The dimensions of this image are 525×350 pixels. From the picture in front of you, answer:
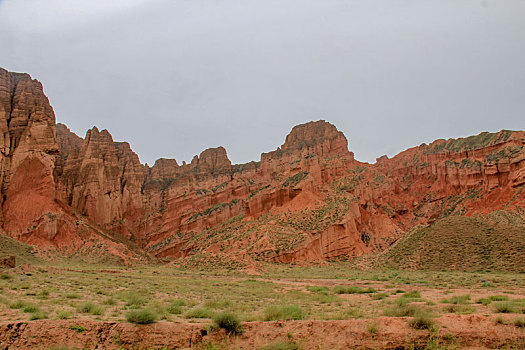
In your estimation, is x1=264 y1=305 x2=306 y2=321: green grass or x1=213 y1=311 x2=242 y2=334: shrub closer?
x1=213 y1=311 x2=242 y2=334: shrub

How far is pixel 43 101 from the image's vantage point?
257 feet

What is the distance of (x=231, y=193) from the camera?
106875 millimetres

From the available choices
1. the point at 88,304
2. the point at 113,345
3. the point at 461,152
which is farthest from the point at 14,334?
the point at 461,152

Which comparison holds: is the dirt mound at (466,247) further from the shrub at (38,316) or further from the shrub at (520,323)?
the shrub at (38,316)

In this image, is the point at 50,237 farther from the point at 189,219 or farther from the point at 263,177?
the point at 263,177

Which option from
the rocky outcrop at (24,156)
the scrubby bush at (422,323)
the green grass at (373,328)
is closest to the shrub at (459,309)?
the scrubby bush at (422,323)

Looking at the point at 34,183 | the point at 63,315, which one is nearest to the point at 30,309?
the point at 63,315

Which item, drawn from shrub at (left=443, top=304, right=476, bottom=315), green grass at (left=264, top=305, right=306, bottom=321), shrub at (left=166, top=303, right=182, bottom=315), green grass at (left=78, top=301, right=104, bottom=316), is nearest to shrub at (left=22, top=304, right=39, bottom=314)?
green grass at (left=78, top=301, right=104, bottom=316)

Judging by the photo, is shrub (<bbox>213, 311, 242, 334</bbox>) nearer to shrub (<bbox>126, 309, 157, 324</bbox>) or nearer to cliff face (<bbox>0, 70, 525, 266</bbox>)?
shrub (<bbox>126, 309, 157, 324</bbox>)

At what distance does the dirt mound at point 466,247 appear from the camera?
136 ft

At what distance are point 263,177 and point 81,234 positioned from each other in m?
56.2

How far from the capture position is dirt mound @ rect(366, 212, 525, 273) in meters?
41.3

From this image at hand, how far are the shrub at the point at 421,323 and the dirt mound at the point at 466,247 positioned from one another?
1303 inches

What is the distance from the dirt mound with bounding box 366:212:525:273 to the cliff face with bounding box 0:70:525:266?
7883 mm
